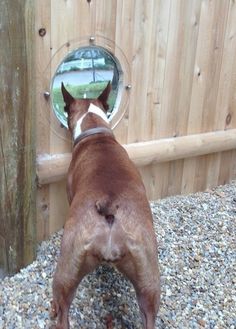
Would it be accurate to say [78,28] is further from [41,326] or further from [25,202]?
[41,326]

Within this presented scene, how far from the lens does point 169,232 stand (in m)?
3.25

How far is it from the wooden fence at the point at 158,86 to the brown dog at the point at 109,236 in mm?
669

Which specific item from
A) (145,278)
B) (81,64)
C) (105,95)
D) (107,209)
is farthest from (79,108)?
(145,278)

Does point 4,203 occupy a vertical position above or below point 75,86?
below

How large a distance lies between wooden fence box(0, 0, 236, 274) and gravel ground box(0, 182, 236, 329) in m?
0.44

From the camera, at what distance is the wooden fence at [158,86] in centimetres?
281

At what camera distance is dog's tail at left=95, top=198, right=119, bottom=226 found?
6.48ft

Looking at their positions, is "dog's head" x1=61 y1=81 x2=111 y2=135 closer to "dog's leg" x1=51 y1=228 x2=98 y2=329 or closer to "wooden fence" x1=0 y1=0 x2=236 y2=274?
"wooden fence" x1=0 y1=0 x2=236 y2=274

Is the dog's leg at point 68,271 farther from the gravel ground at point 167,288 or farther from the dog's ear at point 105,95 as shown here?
the dog's ear at point 105,95

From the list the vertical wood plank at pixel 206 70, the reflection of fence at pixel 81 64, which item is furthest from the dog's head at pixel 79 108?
the vertical wood plank at pixel 206 70

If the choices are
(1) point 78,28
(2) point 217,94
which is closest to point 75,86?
(1) point 78,28

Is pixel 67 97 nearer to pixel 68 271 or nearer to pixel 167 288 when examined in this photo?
pixel 68 271

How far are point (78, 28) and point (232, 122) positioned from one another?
1.74 meters

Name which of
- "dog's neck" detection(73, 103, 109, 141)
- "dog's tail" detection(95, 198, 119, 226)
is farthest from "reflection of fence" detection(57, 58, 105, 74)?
"dog's tail" detection(95, 198, 119, 226)
